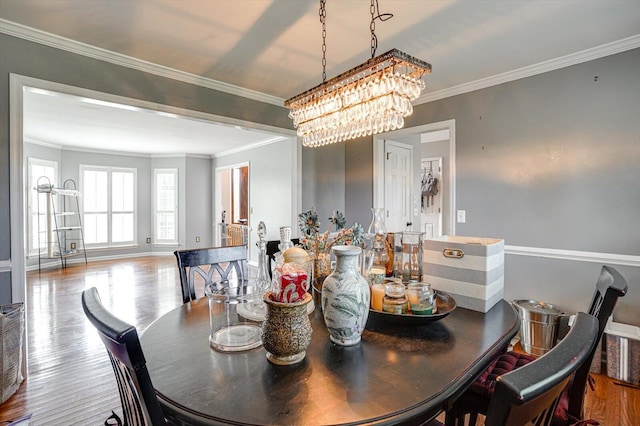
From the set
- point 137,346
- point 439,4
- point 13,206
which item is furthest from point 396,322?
point 13,206

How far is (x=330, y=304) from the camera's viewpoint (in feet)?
3.45

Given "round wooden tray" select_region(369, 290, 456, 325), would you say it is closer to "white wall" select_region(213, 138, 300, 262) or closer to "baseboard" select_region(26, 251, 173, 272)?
"white wall" select_region(213, 138, 300, 262)

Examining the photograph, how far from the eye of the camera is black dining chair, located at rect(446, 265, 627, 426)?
1123mm

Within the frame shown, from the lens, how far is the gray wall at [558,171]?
2457mm

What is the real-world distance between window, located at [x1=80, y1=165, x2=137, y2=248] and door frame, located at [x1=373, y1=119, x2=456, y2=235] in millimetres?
6198

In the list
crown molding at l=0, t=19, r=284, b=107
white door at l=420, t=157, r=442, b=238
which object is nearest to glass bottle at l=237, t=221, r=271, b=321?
crown molding at l=0, t=19, r=284, b=107

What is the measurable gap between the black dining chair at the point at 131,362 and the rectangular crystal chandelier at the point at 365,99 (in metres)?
1.49

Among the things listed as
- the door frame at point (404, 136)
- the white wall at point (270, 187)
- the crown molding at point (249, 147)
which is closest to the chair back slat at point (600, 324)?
the door frame at point (404, 136)

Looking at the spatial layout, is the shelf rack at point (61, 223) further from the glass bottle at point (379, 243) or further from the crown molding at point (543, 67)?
the crown molding at point (543, 67)

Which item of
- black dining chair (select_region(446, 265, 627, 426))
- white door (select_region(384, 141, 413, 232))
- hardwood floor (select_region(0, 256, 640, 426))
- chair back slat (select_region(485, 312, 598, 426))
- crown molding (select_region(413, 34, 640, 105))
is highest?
crown molding (select_region(413, 34, 640, 105))

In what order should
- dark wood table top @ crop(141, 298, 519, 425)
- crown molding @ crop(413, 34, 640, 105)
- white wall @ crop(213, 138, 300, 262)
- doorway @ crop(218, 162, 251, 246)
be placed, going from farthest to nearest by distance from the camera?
doorway @ crop(218, 162, 251, 246), white wall @ crop(213, 138, 300, 262), crown molding @ crop(413, 34, 640, 105), dark wood table top @ crop(141, 298, 519, 425)

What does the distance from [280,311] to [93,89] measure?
105 inches

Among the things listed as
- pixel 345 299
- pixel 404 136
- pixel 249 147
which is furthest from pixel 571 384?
pixel 249 147

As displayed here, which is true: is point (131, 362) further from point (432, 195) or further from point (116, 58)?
point (432, 195)
